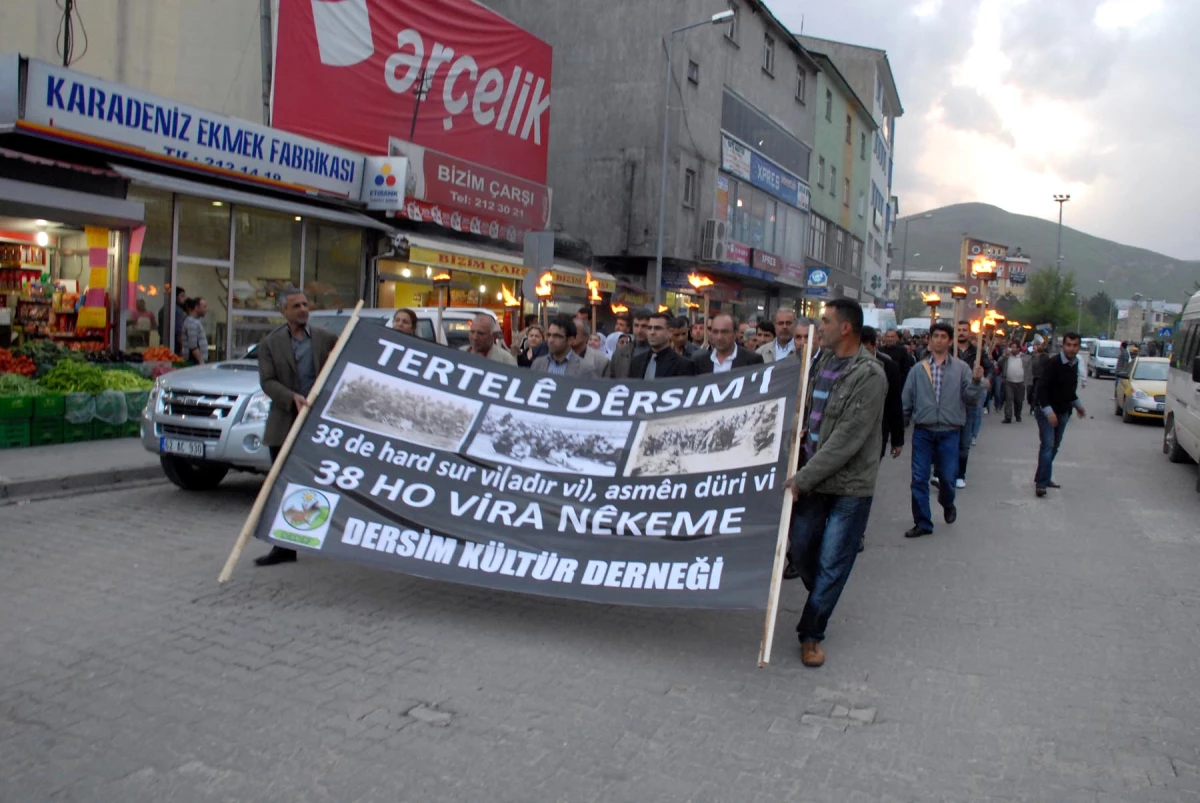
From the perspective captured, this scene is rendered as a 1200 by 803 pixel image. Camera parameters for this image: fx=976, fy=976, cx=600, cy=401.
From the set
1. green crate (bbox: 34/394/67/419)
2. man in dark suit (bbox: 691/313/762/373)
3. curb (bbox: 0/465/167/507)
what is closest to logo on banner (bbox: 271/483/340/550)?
man in dark suit (bbox: 691/313/762/373)

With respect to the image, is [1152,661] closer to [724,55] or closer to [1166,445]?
[1166,445]

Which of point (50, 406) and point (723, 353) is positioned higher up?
point (723, 353)

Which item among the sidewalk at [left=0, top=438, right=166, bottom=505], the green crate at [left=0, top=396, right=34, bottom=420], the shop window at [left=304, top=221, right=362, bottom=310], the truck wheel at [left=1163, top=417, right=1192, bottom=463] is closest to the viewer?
the sidewalk at [left=0, top=438, right=166, bottom=505]

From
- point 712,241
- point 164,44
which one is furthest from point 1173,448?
point 164,44

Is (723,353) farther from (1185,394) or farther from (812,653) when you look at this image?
(1185,394)

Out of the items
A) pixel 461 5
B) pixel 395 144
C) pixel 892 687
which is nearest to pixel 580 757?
pixel 892 687

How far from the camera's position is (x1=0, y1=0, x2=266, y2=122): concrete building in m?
15.1

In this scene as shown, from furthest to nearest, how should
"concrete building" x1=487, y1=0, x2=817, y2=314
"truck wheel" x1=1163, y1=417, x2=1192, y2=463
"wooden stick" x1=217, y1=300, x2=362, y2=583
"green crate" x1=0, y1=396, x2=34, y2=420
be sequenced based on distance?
"concrete building" x1=487, y1=0, x2=817, y2=314, "truck wheel" x1=1163, y1=417, x2=1192, y2=463, "green crate" x1=0, y1=396, x2=34, y2=420, "wooden stick" x1=217, y1=300, x2=362, y2=583

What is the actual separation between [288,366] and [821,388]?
3551 mm

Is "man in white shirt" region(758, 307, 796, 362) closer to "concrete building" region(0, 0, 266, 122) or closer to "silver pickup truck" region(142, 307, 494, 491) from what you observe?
"silver pickup truck" region(142, 307, 494, 491)

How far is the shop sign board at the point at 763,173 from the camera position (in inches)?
1254

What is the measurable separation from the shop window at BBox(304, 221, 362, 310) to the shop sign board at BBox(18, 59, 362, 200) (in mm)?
1008

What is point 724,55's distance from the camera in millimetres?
30984

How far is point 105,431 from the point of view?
11.7 meters
